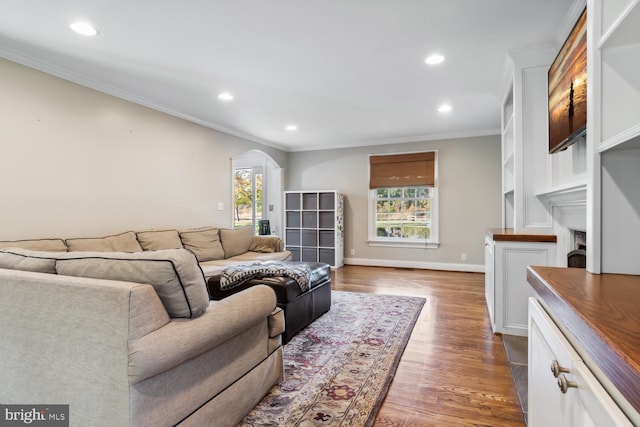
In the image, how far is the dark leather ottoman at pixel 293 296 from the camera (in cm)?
279

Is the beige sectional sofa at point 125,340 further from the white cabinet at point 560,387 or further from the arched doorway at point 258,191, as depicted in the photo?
the arched doorway at point 258,191

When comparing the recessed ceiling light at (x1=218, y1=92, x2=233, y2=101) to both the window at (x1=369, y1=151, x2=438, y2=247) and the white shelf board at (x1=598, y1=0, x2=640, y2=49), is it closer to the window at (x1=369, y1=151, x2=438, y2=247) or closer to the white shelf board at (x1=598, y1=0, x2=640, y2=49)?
the window at (x1=369, y1=151, x2=438, y2=247)

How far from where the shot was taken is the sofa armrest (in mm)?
1232

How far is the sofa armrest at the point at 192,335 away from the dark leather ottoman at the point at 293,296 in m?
0.92

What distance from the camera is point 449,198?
19.5ft

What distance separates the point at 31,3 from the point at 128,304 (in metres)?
2.21

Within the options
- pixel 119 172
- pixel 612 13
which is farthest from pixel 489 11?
pixel 119 172

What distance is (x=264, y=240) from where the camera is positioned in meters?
5.12

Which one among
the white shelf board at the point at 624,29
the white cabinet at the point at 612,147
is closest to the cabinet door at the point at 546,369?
the white cabinet at the point at 612,147

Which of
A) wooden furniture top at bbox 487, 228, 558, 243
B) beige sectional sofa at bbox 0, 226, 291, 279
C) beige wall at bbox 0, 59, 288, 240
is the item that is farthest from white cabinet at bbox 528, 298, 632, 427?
beige wall at bbox 0, 59, 288, 240

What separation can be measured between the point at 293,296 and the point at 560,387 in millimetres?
2253

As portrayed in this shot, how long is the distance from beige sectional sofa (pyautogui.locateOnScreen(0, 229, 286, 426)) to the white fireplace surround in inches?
87.0

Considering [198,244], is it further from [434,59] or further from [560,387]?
[560,387]

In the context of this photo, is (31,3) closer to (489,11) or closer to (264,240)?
(489,11)
